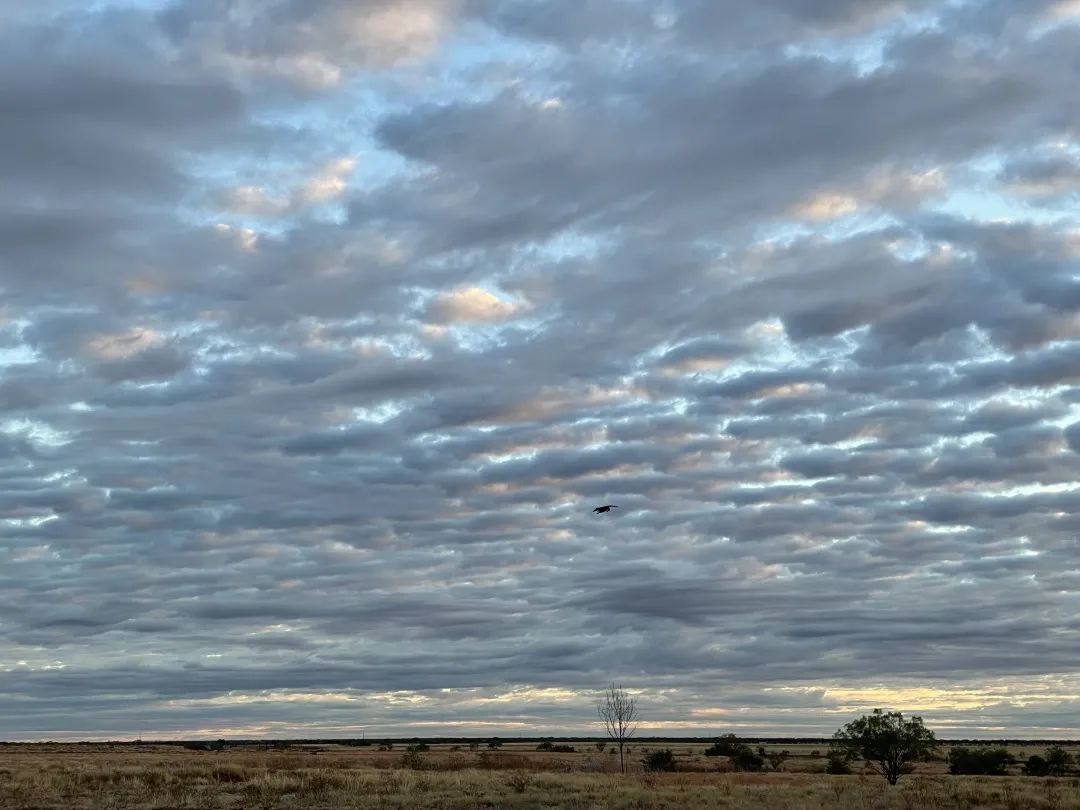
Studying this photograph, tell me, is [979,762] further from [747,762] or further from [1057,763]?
[747,762]

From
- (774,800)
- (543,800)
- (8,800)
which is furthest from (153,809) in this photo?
(774,800)

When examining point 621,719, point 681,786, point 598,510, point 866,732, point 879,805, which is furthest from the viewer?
point 621,719

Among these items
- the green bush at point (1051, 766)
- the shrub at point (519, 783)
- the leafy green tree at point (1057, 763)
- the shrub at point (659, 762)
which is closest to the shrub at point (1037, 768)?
the green bush at point (1051, 766)

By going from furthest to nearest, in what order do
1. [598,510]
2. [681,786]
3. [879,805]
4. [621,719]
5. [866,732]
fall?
[621,719] → [866,732] → [681,786] → [598,510] → [879,805]

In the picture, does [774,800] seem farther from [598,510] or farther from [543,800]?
[598,510]

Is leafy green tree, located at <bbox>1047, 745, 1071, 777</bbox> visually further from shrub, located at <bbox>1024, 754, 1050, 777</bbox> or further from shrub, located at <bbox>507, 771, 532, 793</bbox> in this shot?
shrub, located at <bbox>507, 771, 532, 793</bbox>

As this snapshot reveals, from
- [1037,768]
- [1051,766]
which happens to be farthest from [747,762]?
[1051,766]

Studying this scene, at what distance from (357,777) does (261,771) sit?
9648mm

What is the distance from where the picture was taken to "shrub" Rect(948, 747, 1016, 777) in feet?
330

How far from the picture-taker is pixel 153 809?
1714 inches

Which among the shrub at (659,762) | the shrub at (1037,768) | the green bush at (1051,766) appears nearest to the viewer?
the shrub at (659,762)

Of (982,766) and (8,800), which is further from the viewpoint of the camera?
(982,766)

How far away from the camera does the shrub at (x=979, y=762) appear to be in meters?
101

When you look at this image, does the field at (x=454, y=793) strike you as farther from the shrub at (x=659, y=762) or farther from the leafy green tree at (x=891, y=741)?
the shrub at (x=659, y=762)
